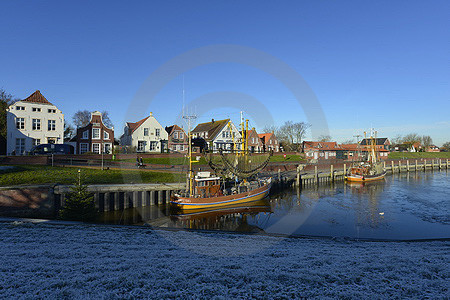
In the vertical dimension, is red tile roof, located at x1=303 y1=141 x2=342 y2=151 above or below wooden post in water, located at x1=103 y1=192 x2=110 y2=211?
above

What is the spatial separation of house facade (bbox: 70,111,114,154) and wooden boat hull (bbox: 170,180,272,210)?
2795 cm

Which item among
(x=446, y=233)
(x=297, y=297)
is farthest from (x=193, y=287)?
(x=446, y=233)

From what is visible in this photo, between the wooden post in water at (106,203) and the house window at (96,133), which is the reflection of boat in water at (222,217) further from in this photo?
the house window at (96,133)

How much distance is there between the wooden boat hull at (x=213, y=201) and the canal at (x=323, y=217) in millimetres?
656

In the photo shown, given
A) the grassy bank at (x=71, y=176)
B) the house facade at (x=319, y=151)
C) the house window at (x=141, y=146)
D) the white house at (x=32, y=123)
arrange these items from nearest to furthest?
the grassy bank at (x=71, y=176), the white house at (x=32, y=123), the house window at (x=141, y=146), the house facade at (x=319, y=151)

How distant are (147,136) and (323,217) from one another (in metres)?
41.4

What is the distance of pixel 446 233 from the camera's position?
1739 centimetres

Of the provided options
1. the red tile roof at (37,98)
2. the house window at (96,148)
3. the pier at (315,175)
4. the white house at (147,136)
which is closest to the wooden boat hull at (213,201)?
the pier at (315,175)

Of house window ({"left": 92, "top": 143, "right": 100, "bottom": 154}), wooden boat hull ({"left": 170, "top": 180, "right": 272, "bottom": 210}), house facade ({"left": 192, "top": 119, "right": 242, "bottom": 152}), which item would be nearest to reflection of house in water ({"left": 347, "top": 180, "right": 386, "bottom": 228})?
wooden boat hull ({"left": 170, "top": 180, "right": 272, "bottom": 210})

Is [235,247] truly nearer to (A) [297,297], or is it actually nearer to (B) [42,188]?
(A) [297,297]

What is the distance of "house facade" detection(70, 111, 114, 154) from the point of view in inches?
1748

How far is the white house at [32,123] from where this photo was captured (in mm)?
38847

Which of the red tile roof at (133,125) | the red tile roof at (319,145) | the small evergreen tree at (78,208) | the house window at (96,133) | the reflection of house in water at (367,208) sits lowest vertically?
the reflection of house in water at (367,208)

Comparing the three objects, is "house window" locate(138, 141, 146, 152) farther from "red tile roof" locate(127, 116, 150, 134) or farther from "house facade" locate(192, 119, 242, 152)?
"house facade" locate(192, 119, 242, 152)
